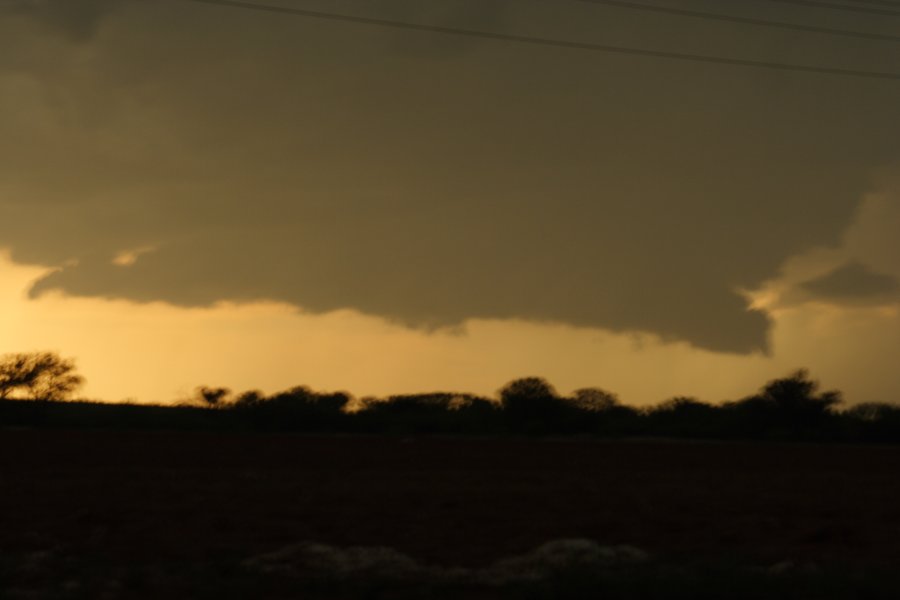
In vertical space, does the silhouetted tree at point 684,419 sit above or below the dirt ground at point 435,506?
above

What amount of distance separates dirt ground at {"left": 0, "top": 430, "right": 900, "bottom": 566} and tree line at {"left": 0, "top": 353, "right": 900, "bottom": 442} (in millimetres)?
44288

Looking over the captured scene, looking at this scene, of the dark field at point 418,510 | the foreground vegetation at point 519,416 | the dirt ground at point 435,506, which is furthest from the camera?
the foreground vegetation at point 519,416

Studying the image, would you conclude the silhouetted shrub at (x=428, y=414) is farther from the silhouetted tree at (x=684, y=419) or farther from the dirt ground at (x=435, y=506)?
the dirt ground at (x=435, y=506)

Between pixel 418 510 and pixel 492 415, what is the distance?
73444 millimetres

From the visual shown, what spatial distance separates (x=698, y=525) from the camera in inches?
805

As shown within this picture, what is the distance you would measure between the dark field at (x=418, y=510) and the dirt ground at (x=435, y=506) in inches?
2.0

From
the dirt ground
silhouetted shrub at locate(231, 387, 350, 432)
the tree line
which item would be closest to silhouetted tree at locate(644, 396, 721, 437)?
the tree line

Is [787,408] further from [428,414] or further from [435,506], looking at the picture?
[435,506]

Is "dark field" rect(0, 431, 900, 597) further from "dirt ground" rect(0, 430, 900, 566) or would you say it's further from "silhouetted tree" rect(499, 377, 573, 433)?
"silhouetted tree" rect(499, 377, 573, 433)

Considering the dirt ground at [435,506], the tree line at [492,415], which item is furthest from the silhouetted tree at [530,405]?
the dirt ground at [435,506]

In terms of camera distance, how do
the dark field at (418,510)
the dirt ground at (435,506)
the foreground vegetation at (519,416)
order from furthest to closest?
the foreground vegetation at (519,416) → the dirt ground at (435,506) → the dark field at (418,510)

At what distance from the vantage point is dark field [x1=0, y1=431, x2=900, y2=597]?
54.8 ft

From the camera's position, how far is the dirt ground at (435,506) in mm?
17783

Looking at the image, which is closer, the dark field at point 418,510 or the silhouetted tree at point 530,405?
the dark field at point 418,510
